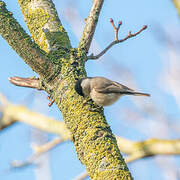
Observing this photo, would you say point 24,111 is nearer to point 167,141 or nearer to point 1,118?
point 1,118

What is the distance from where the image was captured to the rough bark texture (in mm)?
2051

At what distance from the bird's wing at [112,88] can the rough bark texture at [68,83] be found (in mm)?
837

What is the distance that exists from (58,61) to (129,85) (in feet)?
4.90

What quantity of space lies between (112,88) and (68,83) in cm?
115

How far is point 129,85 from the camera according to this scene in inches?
154

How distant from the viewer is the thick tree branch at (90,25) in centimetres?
286

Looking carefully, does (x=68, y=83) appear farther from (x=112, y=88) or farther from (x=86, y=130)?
(x=112, y=88)

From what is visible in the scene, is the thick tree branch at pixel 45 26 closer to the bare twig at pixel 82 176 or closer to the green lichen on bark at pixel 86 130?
the green lichen on bark at pixel 86 130

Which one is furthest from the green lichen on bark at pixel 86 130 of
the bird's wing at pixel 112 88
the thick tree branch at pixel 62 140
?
the thick tree branch at pixel 62 140

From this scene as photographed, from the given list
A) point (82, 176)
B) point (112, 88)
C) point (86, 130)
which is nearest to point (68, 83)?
point (86, 130)

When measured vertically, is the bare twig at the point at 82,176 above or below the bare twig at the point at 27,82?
below

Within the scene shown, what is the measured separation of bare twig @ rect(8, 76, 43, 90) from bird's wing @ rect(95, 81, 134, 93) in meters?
0.90

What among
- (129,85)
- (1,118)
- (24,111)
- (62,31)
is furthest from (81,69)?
(1,118)

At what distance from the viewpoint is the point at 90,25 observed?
2893 mm
